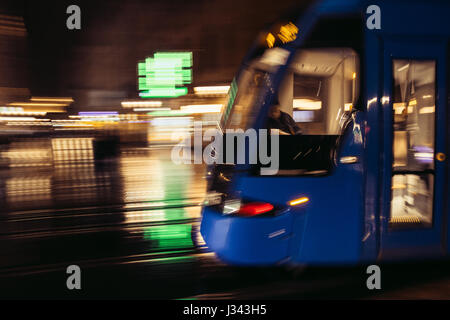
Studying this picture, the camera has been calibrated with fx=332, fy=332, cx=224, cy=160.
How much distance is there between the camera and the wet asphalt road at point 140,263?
3.29m

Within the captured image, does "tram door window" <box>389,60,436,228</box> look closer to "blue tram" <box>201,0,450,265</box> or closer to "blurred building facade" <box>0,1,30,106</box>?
"blue tram" <box>201,0,450,265</box>

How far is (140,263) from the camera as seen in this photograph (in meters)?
3.98

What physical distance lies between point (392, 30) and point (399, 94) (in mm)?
596

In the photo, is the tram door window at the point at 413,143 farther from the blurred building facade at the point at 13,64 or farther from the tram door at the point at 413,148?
the blurred building facade at the point at 13,64

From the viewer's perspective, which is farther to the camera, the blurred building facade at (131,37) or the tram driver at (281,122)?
the blurred building facade at (131,37)

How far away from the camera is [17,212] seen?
6.35 m

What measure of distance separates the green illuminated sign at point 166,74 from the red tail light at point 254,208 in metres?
15.5

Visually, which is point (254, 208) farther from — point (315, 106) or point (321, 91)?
point (321, 91)

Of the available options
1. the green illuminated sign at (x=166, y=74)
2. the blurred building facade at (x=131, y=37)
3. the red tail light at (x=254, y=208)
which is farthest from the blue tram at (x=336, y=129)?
the green illuminated sign at (x=166, y=74)

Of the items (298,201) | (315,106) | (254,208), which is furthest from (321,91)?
(254,208)

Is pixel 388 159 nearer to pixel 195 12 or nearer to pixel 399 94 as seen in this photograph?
pixel 399 94

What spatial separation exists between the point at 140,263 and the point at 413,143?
10.8 feet

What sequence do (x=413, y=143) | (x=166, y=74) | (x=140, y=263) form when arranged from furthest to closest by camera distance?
(x=166, y=74) → (x=140, y=263) → (x=413, y=143)

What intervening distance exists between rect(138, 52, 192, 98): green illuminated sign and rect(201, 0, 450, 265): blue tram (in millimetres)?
15227
